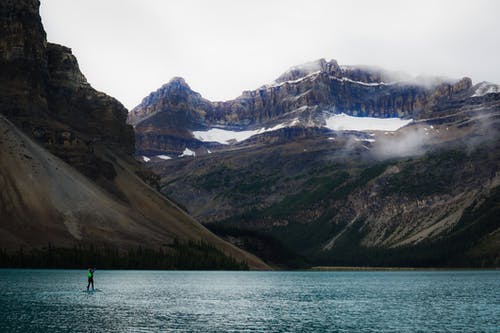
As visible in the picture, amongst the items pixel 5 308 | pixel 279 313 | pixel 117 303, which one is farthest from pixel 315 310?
pixel 5 308

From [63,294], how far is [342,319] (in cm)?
5167

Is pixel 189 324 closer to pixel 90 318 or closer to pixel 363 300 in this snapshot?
pixel 90 318

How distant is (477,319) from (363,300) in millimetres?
35740

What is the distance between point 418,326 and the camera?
79.1 m

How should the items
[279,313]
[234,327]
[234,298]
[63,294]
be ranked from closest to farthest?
1. [234,327]
2. [279,313]
3. [63,294]
4. [234,298]

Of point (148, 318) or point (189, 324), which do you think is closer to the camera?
point (189, 324)

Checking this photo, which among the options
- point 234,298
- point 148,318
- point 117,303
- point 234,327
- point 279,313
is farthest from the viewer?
point 234,298

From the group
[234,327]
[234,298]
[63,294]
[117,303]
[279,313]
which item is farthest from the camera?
[234,298]

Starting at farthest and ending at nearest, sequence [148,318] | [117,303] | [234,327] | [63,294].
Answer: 1. [63,294]
2. [117,303]
3. [148,318]
4. [234,327]

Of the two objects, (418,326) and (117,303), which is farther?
Answer: (117,303)

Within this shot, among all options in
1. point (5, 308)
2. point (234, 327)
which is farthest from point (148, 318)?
point (5, 308)

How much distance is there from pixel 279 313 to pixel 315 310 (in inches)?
326

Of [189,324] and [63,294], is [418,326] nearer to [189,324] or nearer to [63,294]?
[189,324]

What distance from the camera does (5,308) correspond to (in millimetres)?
84625
